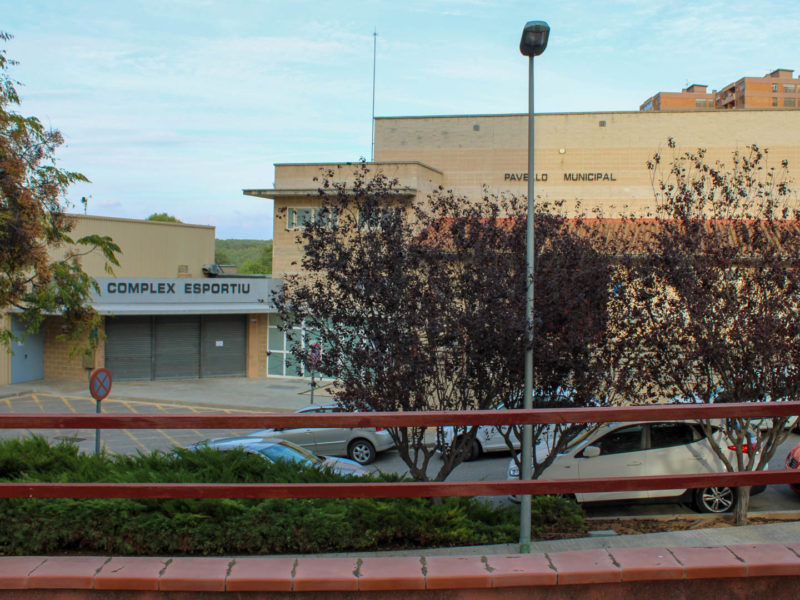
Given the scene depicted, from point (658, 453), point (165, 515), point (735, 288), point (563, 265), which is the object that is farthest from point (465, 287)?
point (165, 515)

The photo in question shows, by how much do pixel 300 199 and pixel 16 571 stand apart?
33515 millimetres

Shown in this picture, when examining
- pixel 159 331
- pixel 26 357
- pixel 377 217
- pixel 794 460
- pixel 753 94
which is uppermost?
pixel 753 94

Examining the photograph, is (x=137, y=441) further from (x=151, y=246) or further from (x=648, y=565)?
(x=151, y=246)

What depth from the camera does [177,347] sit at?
3403cm

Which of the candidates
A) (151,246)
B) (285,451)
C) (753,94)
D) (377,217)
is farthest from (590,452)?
(753,94)

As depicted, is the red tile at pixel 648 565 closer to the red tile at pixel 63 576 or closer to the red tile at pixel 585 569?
the red tile at pixel 585 569

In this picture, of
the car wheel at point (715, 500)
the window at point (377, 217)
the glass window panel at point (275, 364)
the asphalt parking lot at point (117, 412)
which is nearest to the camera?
the window at point (377, 217)

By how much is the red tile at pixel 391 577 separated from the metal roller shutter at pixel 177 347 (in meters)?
31.4

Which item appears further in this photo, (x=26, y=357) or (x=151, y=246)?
(x=151, y=246)

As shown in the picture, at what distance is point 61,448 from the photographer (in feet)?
23.9

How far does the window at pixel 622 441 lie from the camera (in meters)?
12.9

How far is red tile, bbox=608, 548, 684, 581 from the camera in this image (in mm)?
→ 3727

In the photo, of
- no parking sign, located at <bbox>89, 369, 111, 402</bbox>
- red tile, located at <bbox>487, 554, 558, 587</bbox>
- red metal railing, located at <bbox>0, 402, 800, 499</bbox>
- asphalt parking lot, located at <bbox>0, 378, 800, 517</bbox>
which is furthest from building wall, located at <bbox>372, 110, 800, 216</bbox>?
red tile, located at <bbox>487, 554, 558, 587</bbox>

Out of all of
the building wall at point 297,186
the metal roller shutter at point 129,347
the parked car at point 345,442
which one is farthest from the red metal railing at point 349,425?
the building wall at point 297,186
